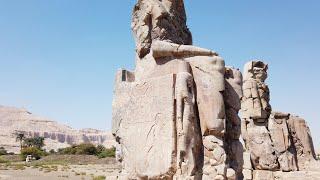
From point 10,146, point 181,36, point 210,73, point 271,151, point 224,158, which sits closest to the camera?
point 224,158

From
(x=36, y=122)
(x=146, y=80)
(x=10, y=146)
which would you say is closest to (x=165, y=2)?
(x=146, y=80)

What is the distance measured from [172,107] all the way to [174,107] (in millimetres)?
30

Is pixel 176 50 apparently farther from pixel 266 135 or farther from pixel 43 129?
pixel 43 129

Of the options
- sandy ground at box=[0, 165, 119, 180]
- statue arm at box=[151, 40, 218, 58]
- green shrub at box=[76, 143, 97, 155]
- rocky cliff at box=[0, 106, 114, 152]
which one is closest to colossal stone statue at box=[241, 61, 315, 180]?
statue arm at box=[151, 40, 218, 58]

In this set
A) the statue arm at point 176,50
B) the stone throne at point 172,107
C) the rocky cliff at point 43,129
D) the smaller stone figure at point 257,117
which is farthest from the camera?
the rocky cliff at point 43,129

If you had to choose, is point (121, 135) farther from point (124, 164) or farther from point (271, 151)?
point (271, 151)

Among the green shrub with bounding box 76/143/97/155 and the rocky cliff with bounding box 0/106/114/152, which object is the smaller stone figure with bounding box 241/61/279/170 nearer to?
the green shrub with bounding box 76/143/97/155

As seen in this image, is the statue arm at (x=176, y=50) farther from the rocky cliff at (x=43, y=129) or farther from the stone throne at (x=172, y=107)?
the rocky cliff at (x=43, y=129)

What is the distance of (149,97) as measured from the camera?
19.6 feet

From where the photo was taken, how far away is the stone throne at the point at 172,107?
5340mm

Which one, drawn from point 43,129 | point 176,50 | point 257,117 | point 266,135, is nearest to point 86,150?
point 257,117

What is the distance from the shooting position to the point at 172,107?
554cm

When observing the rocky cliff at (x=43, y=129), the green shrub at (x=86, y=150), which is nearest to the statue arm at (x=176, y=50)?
the green shrub at (x=86, y=150)

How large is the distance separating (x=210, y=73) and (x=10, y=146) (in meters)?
114
